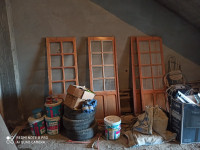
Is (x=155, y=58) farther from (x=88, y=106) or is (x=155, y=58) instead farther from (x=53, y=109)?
(x=53, y=109)

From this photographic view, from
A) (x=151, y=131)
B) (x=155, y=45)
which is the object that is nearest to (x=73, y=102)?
(x=151, y=131)

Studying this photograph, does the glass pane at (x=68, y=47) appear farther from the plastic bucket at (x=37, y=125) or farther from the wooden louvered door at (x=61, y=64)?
the plastic bucket at (x=37, y=125)

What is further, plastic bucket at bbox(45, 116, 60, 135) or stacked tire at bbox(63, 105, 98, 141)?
plastic bucket at bbox(45, 116, 60, 135)

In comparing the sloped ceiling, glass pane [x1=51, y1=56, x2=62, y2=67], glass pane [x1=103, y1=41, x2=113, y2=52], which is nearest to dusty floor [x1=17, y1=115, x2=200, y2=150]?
glass pane [x1=51, y1=56, x2=62, y2=67]

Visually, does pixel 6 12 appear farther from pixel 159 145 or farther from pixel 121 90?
pixel 159 145

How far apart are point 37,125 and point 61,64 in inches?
45.2

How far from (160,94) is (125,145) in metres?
1.33

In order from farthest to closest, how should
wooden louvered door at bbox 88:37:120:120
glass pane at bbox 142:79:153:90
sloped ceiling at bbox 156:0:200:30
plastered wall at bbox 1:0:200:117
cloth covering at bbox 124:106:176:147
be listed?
glass pane at bbox 142:79:153:90 → wooden louvered door at bbox 88:37:120:120 → plastered wall at bbox 1:0:200:117 → sloped ceiling at bbox 156:0:200:30 → cloth covering at bbox 124:106:176:147

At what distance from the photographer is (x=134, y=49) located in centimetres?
283

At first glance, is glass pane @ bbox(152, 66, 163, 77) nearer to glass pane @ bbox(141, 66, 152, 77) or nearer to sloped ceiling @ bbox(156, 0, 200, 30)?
glass pane @ bbox(141, 66, 152, 77)

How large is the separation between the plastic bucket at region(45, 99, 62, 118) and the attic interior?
0.07ft

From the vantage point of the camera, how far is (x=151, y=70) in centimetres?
281

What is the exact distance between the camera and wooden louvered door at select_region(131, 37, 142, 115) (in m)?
2.75

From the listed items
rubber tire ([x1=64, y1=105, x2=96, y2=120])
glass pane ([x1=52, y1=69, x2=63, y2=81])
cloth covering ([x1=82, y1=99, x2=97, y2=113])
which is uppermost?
glass pane ([x1=52, y1=69, x2=63, y2=81])
